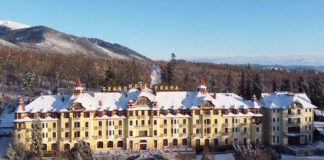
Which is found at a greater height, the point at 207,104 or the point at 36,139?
the point at 207,104

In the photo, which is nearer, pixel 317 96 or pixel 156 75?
pixel 317 96

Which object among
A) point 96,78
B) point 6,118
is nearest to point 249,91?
point 96,78

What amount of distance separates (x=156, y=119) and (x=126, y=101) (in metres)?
6.30

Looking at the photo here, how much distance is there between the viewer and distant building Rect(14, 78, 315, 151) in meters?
60.1

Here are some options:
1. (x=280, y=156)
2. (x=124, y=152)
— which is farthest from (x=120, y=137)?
(x=280, y=156)

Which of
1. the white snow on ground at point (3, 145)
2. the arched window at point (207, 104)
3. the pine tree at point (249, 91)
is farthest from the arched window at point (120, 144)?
the pine tree at point (249, 91)

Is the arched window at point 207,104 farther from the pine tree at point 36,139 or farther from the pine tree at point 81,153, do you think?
the pine tree at point 36,139

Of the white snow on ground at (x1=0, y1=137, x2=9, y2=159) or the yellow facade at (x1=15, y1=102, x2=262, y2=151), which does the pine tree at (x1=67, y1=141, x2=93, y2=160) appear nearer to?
the yellow facade at (x1=15, y1=102, x2=262, y2=151)

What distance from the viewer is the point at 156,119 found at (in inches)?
2453

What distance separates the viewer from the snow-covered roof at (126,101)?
6066 cm

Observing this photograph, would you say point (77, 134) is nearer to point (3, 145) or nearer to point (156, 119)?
point (156, 119)

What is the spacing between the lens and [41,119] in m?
59.3

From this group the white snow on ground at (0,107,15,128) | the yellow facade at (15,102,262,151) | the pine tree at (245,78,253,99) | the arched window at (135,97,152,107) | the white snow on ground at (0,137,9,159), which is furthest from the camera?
the pine tree at (245,78,253,99)

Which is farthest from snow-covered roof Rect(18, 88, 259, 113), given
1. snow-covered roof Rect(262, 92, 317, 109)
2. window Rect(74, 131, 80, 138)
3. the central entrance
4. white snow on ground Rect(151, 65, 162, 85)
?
white snow on ground Rect(151, 65, 162, 85)
